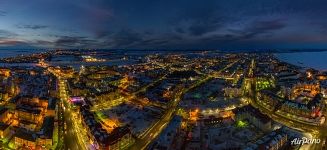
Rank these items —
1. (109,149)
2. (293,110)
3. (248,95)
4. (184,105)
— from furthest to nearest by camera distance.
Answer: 1. (248,95)
2. (184,105)
3. (293,110)
4. (109,149)

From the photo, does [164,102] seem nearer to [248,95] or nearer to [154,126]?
[154,126]

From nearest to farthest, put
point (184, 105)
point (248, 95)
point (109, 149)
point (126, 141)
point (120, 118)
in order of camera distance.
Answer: point (109, 149) → point (126, 141) → point (120, 118) → point (184, 105) → point (248, 95)

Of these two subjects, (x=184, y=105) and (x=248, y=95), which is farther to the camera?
(x=248, y=95)

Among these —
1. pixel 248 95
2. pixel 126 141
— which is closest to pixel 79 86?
pixel 126 141

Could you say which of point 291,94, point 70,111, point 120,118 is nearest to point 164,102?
point 120,118

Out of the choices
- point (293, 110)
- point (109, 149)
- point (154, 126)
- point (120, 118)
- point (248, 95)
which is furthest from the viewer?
point (248, 95)

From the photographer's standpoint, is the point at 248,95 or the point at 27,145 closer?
the point at 27,145

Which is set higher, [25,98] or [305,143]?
[25,98]

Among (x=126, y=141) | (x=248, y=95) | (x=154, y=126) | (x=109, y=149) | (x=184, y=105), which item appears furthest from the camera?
(x=248, y=95)

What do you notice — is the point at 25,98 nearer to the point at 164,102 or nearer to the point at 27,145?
the point at 27,145
